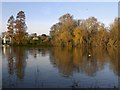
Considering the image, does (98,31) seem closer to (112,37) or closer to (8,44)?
(112,37)

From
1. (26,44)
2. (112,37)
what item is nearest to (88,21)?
(112,37)

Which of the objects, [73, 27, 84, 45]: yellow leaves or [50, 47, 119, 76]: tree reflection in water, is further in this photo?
[73, 27, 84, 45]: yellow leaves

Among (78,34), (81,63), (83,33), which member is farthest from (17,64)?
(83,33)

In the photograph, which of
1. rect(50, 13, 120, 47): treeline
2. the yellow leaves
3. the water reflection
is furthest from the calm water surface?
rect(50, 13, 120, 47): treeline

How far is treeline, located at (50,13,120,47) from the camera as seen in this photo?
2020 inches

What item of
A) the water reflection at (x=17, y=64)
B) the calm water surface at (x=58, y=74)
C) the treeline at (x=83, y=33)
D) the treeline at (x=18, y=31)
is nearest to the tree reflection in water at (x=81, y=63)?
the calm water surface at (x=58, y=74)

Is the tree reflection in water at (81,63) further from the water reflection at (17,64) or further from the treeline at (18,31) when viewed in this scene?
the treeline at (18,31)

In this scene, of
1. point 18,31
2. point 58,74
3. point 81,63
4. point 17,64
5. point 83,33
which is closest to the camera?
point 58,74

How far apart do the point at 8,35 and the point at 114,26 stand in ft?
86.4

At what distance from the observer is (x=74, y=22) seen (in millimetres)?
52562

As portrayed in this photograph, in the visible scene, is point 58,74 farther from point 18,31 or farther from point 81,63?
point 18,31

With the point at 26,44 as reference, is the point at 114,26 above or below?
above

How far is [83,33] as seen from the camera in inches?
2018

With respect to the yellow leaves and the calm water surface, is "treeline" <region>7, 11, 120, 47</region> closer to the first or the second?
the yellow leaves
